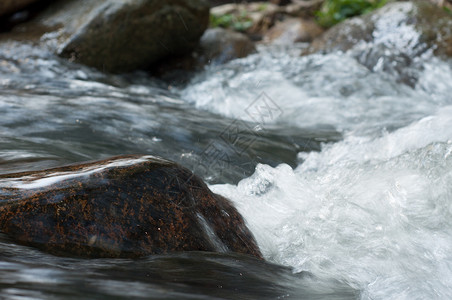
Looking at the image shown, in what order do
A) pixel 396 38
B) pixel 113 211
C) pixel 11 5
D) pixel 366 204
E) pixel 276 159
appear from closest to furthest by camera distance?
pixel 113 211, pixel 366 204, pixel 276 159, pixel 11 5, pixel 396 38

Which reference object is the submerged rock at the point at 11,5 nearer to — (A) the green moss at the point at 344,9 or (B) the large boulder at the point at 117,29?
(B) the large boulder at the point at 117,29

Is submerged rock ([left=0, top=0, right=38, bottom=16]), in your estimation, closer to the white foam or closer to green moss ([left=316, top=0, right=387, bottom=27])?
the white foam

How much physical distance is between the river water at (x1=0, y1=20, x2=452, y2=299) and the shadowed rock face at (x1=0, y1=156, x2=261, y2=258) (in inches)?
4.3

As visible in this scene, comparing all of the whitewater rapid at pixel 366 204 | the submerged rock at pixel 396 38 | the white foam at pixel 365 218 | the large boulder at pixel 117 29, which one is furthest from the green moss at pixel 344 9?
the white foam at pixel 365 218

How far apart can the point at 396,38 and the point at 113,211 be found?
7.06 meters

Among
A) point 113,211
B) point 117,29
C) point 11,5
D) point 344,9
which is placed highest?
point 113,211

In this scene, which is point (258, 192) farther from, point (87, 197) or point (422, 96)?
point (422, 96)

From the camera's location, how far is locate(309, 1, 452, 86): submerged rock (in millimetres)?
7730

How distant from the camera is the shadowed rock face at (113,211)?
6.84 feet

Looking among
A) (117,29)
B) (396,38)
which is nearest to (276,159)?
(117,29)

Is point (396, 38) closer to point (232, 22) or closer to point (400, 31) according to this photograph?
point (400, 31)

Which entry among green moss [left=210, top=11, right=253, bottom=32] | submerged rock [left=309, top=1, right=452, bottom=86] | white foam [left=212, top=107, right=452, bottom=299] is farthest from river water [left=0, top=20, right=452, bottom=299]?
green moss [left=210, top=11, right=253, bottom=32]

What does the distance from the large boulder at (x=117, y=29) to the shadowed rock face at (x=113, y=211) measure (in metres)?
5.29

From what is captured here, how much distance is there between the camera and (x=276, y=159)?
168 inches
